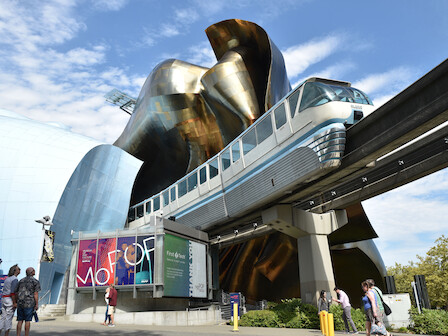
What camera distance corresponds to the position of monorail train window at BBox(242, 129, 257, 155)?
1669 cm

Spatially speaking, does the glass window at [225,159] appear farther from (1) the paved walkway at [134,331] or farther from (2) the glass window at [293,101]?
(1) the paved walkway at [134,331]

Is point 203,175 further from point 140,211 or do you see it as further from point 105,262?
point 140,211

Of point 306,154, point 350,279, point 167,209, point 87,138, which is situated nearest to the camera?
point 306,154

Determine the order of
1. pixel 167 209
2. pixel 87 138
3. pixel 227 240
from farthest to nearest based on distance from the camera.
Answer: pixel 87 138
pixel 167 209
pixel 227 240

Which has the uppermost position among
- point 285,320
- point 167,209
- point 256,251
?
point 167,209

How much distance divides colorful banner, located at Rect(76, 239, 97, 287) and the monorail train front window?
41.1ft

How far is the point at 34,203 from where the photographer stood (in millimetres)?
26609

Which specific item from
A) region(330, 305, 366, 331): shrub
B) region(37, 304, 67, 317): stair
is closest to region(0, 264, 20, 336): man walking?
region(330, 305, 366, 331): shrub

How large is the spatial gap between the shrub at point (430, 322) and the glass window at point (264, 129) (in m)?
8.68

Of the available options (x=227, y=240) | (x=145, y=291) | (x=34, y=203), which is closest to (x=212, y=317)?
(x=145, y=291)

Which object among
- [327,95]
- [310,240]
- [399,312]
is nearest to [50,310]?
[310,240]

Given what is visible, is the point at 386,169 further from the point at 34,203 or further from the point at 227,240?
the point at 34,203

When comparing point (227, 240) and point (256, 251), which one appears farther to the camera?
point (256, 251)

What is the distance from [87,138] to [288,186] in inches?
935
